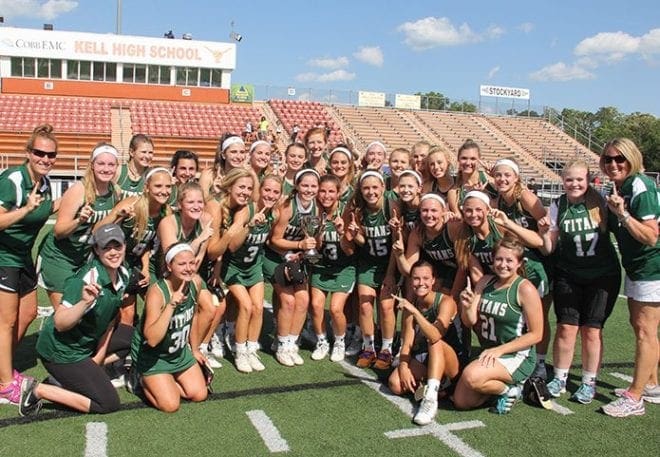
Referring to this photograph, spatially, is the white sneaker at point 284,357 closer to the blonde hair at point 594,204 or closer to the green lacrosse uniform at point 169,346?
the green lacrosse uniform at point 169,346

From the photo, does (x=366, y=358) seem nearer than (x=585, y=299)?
No

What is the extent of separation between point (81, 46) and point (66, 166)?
403 inches

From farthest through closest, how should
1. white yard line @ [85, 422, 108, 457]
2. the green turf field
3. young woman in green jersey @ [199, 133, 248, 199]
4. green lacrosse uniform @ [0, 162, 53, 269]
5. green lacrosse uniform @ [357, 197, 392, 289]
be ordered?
young woman in green jersey @ [199, 133, 248, 199] → green lacrosse uniform @ [357, 197, 392, 289] → green lacrosse uniform @ [0, 162, 53, 269] → the green turf field → white yard line @ [85, 422, 108, 457]

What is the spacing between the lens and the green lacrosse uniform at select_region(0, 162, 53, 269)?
397 cm

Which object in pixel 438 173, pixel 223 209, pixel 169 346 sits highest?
pixel 438 173

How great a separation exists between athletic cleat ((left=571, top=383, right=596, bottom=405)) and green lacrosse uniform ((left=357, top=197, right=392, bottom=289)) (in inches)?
71.1

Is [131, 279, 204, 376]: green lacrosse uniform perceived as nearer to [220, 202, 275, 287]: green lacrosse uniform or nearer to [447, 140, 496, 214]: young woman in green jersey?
[220, 202, 275, 287]: green lacrosse uniform

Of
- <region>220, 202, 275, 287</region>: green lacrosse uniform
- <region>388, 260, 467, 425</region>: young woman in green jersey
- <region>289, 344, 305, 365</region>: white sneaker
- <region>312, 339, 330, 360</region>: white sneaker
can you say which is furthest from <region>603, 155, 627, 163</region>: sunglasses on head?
<region>289, 344, 305, 365</region>: white sneaker

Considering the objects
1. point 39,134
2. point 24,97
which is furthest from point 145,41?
point 39,134

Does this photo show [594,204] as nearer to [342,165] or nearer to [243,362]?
[342,165]

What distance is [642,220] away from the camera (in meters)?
3.99

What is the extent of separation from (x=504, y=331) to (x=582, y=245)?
0.83m

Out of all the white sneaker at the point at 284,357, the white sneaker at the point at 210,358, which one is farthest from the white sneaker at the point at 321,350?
the white sneaker at the point at 210,358

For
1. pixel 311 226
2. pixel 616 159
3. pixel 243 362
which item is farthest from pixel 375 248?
pixel 616 159
